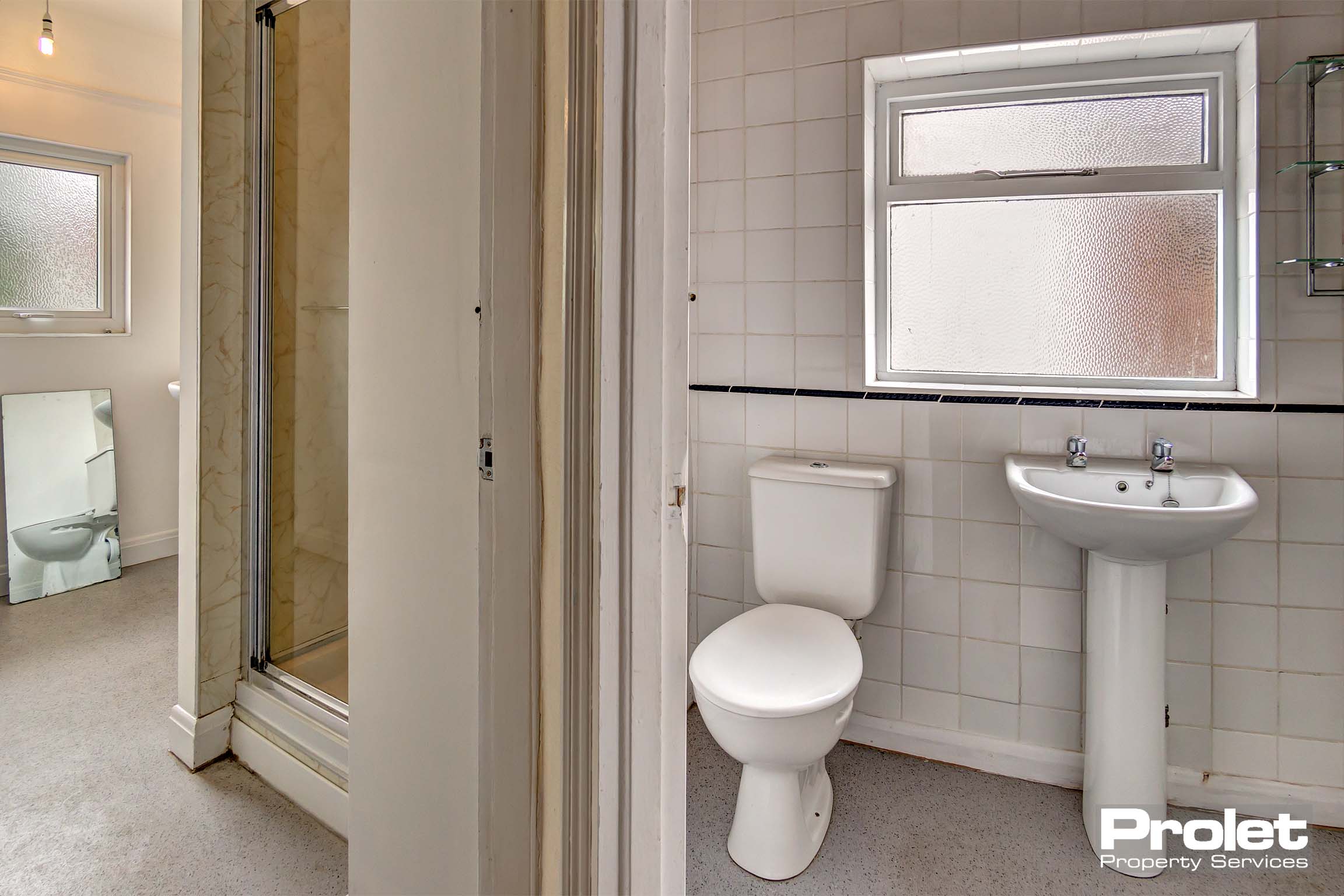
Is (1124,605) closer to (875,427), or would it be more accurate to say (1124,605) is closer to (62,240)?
(875,427)

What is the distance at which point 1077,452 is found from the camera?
1724 millimetres

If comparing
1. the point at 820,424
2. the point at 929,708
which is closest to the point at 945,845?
the point at 929,708

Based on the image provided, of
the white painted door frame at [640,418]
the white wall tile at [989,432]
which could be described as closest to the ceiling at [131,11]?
the white painted door frame at [640,418]

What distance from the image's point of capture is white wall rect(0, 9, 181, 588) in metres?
2.75

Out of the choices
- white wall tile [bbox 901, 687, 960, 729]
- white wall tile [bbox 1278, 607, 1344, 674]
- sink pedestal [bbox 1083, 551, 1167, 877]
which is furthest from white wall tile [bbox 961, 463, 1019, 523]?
white wall tile [bbox 1278, 607, 1344, 674]

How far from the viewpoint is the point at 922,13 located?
1.86m

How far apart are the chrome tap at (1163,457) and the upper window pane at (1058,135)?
2.48ft

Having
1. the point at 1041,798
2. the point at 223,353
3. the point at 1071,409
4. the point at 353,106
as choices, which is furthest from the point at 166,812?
the point at 1071,409

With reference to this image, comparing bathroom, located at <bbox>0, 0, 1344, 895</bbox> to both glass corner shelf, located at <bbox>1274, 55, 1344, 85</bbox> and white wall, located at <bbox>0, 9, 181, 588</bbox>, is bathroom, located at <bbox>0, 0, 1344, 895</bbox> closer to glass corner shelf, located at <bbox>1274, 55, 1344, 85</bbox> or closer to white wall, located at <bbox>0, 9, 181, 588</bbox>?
glass corner shelf, located at <bbox>1274, 55, 1344, 85</bbox>

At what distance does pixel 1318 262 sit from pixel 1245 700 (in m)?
1.02

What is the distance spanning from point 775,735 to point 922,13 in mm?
1802

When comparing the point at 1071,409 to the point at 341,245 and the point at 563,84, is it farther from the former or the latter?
the point at 341,245

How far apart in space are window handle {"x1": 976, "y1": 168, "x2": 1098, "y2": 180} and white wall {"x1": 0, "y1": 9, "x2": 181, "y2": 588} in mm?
3206

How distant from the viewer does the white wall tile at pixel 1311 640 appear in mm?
1647
